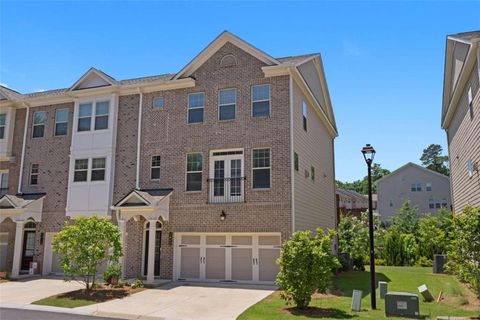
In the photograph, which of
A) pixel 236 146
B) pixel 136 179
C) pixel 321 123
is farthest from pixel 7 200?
pixel 321 123

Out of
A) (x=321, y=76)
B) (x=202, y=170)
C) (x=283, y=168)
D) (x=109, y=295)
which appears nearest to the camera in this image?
(x=109, y=295)

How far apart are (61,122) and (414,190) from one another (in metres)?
47.1

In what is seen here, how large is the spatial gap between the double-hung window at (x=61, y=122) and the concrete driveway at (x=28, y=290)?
7.47 m

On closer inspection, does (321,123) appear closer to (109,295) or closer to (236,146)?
(236,146)

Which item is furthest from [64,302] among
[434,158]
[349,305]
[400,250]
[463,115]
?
[434,158]

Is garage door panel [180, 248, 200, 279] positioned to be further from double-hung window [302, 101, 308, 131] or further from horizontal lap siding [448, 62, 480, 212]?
horizontal lap siding [448, 62, 480, 212]

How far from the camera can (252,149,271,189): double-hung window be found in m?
17.0

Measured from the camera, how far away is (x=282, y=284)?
37.5 ft

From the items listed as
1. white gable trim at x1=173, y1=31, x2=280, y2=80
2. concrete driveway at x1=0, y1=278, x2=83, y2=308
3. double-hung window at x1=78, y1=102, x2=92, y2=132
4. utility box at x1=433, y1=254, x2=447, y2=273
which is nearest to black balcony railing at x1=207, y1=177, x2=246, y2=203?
white gable trim at x1=173, y1=31, x2=280, y2=80

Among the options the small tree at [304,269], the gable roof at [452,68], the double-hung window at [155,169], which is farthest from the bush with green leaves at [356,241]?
the small tree at [304,269]

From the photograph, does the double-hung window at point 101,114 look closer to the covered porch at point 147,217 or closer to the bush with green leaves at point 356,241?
the covered porch at point 147,217

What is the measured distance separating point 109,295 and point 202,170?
6.47 meters

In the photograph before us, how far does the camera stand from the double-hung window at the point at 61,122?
21.3 m

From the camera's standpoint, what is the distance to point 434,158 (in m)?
91.9
